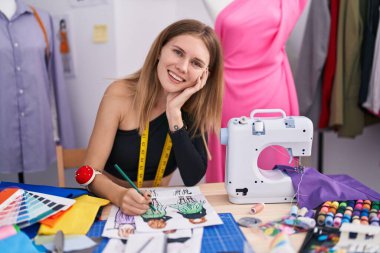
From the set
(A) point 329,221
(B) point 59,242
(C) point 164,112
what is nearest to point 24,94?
(C) point 164,112

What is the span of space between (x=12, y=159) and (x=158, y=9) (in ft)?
5.03

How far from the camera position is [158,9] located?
3.04 metres

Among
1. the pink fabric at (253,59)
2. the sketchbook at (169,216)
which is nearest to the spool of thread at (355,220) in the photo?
the sketchbook at (169,216)

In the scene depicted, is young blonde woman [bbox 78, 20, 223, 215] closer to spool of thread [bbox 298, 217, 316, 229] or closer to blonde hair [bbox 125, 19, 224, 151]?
blonde hair [bbox 125, 19, 224, 151]

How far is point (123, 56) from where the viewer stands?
2.79m

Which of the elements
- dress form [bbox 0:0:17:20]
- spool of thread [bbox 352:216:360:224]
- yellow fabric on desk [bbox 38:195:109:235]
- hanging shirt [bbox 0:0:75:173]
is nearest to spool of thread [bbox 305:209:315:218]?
spool of thread [bbox 352:216:360:224]

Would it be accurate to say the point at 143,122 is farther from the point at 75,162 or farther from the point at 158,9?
the point at 158,9

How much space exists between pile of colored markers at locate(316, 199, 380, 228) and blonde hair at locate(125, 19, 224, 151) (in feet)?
2.03

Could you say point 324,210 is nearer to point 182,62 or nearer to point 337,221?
point 337,221

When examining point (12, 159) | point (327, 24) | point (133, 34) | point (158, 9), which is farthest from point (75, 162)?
point (327, 24)

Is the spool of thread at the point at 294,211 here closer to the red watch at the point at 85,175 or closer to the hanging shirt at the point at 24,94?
the red watch at the point at 85,175

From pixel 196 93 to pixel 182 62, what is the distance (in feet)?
0.68

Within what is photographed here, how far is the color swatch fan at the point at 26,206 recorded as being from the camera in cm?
109

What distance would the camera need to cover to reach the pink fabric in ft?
6.86
